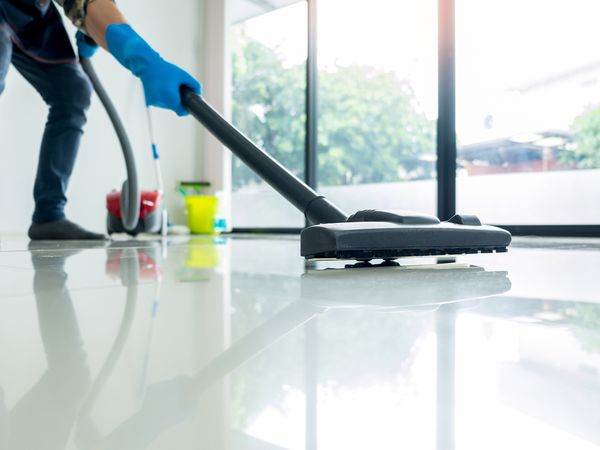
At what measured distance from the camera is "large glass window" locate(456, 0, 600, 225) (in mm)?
2768

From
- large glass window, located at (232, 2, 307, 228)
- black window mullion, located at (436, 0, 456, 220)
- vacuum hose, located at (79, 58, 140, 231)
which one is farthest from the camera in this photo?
large glass window, located at (232, 2, 307, 228)

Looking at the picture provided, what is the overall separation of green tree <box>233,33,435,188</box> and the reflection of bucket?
60 centimetres

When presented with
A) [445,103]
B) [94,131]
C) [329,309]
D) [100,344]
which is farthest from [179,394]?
[94,131]

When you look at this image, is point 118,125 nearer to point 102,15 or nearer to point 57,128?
point 57,128

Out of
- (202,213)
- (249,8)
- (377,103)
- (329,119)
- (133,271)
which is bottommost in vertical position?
(133,271)

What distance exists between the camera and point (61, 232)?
6.71ft

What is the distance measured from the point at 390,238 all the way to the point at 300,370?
51 centimetres

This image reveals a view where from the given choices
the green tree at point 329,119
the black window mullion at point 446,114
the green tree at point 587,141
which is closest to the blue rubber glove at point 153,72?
the black window mullion at point 446,114

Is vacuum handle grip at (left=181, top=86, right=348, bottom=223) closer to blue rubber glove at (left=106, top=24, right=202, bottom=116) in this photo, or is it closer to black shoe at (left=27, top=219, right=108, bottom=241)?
blue rubber glove at (left=106, top=24, right=202, bottom=116)

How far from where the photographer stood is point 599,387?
0.23m

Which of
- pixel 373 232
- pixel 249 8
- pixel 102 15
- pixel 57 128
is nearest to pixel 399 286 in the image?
pixel 373 232

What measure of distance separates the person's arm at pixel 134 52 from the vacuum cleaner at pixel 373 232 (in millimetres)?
367

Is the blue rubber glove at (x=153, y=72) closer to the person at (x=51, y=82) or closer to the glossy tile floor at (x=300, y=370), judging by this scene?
the person at (x=51, y=82)

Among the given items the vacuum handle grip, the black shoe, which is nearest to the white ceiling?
the black shoe
